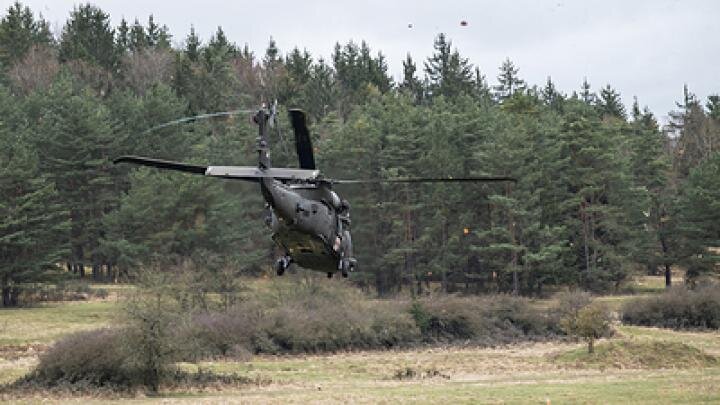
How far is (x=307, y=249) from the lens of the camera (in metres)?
24.5

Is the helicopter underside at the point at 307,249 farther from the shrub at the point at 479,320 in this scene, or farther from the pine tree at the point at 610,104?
the pine tree at the point at 610,104

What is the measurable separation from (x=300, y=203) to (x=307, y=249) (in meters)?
1.52

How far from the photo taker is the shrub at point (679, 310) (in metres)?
61.4

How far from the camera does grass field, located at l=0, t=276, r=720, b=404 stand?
3322cm

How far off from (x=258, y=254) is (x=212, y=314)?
69.1 feet

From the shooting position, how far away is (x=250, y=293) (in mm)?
59656

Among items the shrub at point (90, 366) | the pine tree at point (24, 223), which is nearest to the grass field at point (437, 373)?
the shrub at point (90, 366)

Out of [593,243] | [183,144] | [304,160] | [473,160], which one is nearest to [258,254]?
[183,144]

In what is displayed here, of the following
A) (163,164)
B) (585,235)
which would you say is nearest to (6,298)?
(585,235)

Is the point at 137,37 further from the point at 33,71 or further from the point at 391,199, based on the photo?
the point at 391,199

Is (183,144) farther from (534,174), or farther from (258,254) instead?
(534,174)

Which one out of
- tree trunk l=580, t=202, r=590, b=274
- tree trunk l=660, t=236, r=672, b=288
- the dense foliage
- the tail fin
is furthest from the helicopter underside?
tree trunk l=660, t=236, r=672, b=288

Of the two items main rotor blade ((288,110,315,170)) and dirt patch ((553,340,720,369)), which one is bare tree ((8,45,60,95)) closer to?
dirt patch ((553,340,720,369))

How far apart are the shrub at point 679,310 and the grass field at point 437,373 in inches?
93.0
